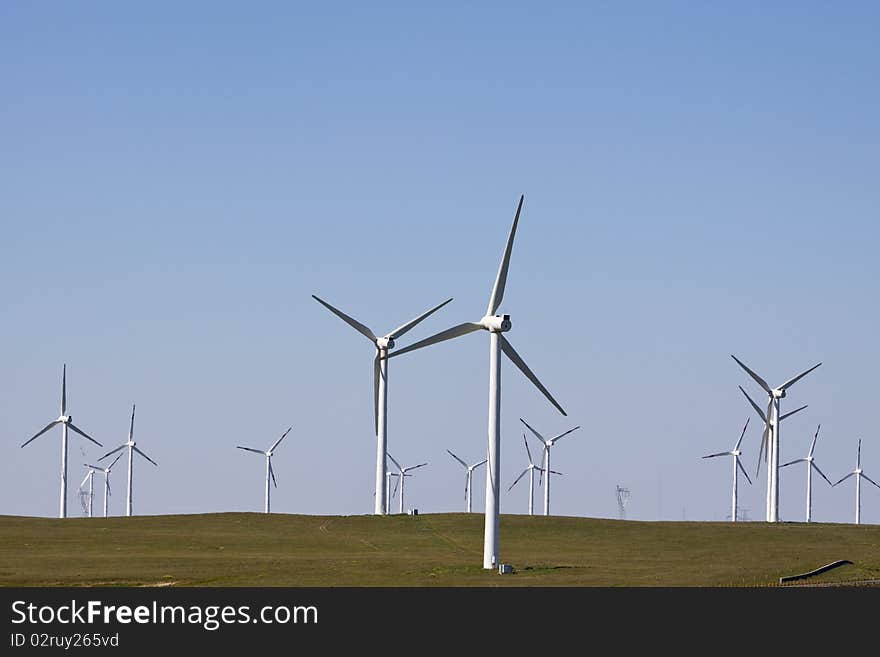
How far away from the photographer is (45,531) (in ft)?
408

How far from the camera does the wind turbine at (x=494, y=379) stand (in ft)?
291

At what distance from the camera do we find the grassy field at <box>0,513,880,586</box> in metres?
83.1

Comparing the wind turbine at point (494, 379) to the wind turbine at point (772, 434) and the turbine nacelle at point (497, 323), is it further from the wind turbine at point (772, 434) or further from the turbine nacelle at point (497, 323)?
the wind turbine at point (772, 434)

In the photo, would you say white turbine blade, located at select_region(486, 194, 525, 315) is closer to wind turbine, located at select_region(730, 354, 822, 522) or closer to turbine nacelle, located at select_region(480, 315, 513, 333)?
turbine nacelle, located at select_region(480, 315, 513, 333)

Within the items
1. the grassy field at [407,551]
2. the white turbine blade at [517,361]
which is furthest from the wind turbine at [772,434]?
the white turbine blade at [517,361]

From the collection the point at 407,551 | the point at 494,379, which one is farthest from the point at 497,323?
the point at 407,551

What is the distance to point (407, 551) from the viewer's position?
362 feet

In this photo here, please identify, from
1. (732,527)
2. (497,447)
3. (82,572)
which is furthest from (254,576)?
(732,527)

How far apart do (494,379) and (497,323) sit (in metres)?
3.35
